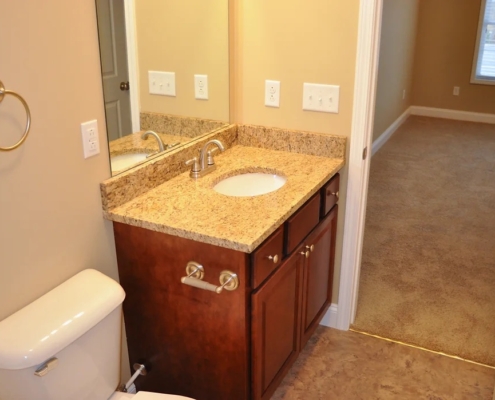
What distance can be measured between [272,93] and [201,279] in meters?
1.01

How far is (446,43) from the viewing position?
644cm

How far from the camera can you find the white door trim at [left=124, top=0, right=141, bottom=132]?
1.81m

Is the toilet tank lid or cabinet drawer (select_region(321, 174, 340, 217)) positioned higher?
cabinet drawer (select_region(321, 174, 340, 217))

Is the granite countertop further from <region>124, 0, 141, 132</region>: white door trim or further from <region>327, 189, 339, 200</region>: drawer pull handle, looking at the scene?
<region>124, 0, 141, 132</region>: white door trim

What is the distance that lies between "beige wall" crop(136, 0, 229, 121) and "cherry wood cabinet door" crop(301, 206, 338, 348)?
2.22ft

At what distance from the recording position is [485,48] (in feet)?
→ 20.9

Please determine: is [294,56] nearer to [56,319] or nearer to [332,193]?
[332,193]

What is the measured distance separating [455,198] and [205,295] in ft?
10.2

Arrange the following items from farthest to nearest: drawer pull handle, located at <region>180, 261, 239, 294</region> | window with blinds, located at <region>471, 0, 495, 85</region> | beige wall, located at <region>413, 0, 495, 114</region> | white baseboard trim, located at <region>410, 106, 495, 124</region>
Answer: white baseboard trim, located at <region>410, 106, 495, 124</region>
beige wall, located at <region>413, 0, 495, 114</region>
window with blinds, located at <region>471, 0, 495, 85</region>
drawer pull handle, located at <region>180, 261, 239, 294</region>

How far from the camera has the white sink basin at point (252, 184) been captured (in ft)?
7.01

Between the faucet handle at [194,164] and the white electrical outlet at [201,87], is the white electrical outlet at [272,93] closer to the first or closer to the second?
the white electrical outlet at [201,87]

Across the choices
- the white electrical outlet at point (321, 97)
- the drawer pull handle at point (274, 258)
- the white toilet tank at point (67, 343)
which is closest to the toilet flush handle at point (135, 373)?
the white toilet tank at point (67, 343)

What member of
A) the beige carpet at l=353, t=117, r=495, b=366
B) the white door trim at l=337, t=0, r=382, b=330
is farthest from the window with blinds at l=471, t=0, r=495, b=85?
the white door trim at l=337, t=0, r=382, b=330

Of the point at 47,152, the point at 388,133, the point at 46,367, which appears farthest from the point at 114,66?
the point at 388,133
